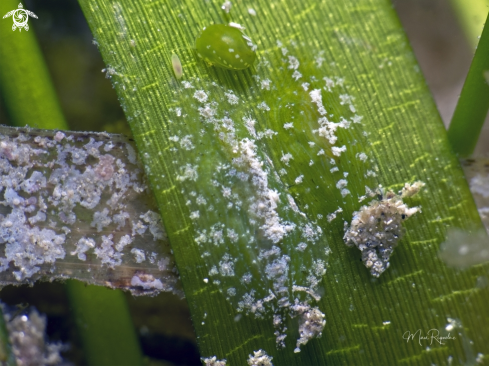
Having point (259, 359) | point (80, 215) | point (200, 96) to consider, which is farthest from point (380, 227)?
point (80, 215)

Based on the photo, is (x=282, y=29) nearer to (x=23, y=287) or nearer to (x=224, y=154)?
(x=224, y=154)

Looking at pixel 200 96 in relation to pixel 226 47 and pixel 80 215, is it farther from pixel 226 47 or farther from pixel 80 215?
pixel 80 215

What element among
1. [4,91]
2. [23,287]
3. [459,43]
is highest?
[4,91]

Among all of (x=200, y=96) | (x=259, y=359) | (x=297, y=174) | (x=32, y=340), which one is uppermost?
(x=200, y=96)

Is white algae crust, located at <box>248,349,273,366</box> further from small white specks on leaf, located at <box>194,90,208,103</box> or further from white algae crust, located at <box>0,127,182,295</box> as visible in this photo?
small white specks on leaf, located at <box>194,90,208,103</box>

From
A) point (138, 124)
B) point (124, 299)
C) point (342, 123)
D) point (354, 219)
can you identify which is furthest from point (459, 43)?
point (124, 299)

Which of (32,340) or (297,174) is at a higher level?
(297,174)
